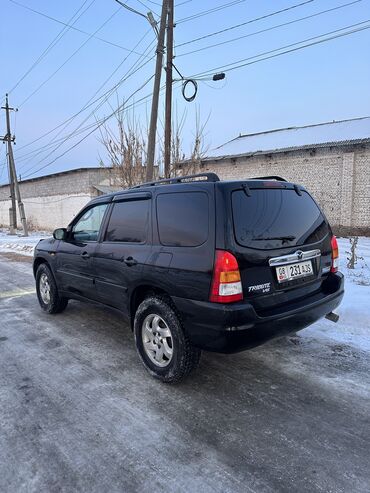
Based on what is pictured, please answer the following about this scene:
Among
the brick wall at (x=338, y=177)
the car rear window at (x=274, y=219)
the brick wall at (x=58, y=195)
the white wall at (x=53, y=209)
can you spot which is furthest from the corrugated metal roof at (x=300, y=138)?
the car rear window at (x=274, y=219)

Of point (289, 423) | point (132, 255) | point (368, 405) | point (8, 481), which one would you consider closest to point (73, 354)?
point (132, 255)

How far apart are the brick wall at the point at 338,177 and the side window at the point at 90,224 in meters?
13.8

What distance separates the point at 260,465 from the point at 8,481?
1.53 meters

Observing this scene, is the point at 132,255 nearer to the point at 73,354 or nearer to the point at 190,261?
the point at 190,261

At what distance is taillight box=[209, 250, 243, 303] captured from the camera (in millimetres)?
2848

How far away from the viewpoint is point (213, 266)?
289 cm

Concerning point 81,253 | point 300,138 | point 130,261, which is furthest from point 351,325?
point 300,138

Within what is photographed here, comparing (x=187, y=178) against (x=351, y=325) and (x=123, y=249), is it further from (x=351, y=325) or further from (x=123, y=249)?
(x=351, y=325)

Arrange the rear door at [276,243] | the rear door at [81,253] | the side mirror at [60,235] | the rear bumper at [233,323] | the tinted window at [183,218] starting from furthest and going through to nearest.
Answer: the side mirror at [60,235], the rear door at [81,253], the tinted window at [183,218], the rear door at [276,243], the rear bumper at [233,323]

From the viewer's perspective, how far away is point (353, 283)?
6.54 m

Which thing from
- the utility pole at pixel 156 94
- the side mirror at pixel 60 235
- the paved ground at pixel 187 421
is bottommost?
the paved ground at pixel 187 421

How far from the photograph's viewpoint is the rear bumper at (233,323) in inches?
112

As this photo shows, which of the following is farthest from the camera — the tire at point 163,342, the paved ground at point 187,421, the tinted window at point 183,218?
the tire at point 163,342

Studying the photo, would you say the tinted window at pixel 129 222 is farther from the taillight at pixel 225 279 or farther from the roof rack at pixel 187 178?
the taillight at pixel 225 279
